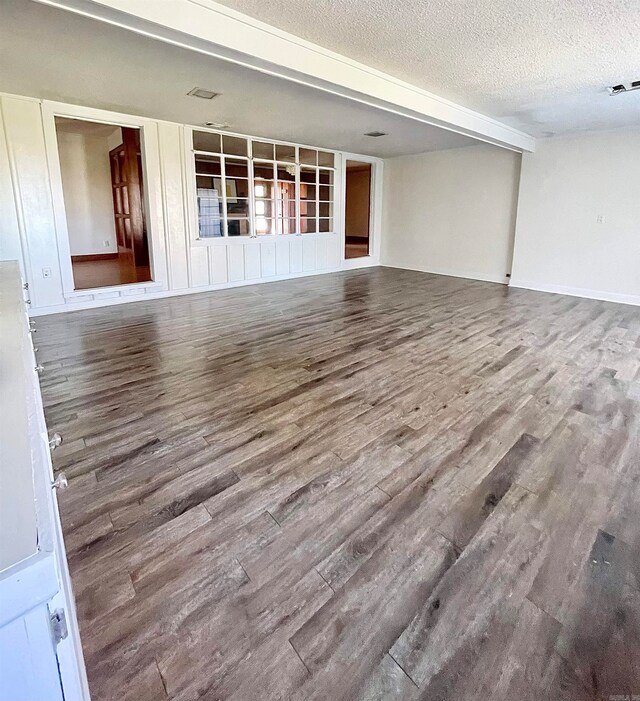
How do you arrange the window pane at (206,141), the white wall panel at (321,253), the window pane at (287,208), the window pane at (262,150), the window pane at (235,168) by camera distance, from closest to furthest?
the window pane at (206,141) < the window pane at (235,168) < the window pane at (262,150) < the window pane at (287,208) < the white wall panel at (321,253)

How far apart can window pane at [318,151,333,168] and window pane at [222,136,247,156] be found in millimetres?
1776

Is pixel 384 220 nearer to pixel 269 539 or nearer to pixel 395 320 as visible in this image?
pixel 395 320

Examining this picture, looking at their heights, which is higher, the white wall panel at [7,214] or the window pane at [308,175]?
the window pane at [308,175]

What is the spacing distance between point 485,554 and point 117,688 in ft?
4.29

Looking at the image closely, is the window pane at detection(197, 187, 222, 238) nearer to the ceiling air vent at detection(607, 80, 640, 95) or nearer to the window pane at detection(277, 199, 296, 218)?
the window pane at detection(277, 199, 296, 218)

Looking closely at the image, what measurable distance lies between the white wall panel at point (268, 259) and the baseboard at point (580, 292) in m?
4.27

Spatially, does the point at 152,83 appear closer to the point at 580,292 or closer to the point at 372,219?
the point at 372,219

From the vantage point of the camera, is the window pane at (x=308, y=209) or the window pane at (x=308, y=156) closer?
the window pane at (x=308, y=156)

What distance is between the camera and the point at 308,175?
797cm

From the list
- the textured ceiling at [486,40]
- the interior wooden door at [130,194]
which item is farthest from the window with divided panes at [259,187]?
the textured ceiling at [486,40]

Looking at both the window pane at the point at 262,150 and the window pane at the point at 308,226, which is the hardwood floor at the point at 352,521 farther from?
the window pane at the point at 308,226

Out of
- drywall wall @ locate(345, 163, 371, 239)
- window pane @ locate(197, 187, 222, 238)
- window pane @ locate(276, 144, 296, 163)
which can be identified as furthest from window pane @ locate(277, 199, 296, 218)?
drywall wall @ locate(345, 163, 371, 239)

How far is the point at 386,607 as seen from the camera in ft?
4.66

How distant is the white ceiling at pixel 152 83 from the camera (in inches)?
117
